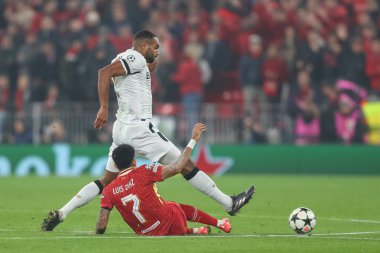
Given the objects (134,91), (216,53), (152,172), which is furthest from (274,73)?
(152,172)

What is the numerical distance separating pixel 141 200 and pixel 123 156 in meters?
0.63

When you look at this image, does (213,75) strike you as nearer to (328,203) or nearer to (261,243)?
(328,203)

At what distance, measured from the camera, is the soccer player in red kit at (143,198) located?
11.7 meters

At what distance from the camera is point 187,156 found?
38.9 ft

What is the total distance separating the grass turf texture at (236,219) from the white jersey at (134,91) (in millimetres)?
1434

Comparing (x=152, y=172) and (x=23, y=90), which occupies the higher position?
(x=23, y=90)

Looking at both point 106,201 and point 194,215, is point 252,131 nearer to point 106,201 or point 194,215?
Answer: point 194,215

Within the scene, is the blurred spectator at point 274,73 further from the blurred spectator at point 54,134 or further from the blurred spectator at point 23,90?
the blurred spectator at point 23,90

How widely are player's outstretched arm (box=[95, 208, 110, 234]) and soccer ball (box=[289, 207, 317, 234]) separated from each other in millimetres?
2141

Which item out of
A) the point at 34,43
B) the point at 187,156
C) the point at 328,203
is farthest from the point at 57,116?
the point at 187,156

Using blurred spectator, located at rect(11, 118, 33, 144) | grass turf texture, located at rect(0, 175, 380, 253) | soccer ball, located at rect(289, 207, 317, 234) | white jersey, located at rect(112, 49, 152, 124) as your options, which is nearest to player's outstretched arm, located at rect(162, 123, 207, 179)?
grass turf texture, located at rect(0, 175, 380, 253)

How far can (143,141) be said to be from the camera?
12.8m

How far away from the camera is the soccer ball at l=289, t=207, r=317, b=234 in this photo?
480 inches

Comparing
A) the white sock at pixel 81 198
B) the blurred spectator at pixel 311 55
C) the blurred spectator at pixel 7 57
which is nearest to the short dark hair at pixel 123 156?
the white sock at pixel 81 198
